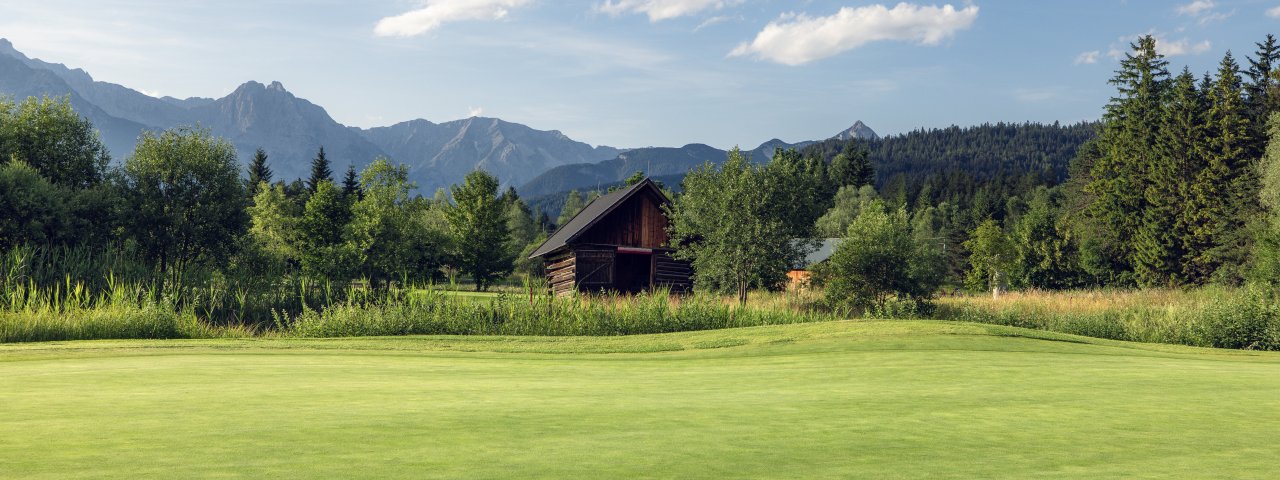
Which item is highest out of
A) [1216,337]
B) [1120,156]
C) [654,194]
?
[1120,156]

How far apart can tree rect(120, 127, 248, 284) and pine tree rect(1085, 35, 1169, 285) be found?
184 feet

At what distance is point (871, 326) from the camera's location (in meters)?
19.9

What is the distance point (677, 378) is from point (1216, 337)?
19436mm

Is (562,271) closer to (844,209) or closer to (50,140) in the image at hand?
(50,140)

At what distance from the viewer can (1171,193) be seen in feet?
186

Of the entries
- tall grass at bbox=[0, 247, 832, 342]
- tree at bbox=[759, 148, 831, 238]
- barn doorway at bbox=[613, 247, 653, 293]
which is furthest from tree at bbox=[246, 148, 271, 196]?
tree at bbox=[759, 148, 831, 238]

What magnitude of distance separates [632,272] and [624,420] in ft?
140

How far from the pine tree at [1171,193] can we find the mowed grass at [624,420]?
51444 mm

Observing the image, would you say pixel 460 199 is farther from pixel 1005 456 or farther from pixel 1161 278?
pixel 1005 456

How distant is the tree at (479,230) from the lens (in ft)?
237

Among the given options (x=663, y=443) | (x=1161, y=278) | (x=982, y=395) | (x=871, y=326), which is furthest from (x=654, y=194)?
(x=663, y=443)

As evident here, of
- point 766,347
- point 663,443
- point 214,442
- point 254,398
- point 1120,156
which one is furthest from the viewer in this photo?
point 1120,156

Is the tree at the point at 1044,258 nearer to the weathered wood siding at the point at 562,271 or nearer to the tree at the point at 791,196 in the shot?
the tree at the point at 791,196

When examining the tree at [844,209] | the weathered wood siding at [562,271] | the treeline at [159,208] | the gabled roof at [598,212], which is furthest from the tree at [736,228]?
the tree at [844,209]
